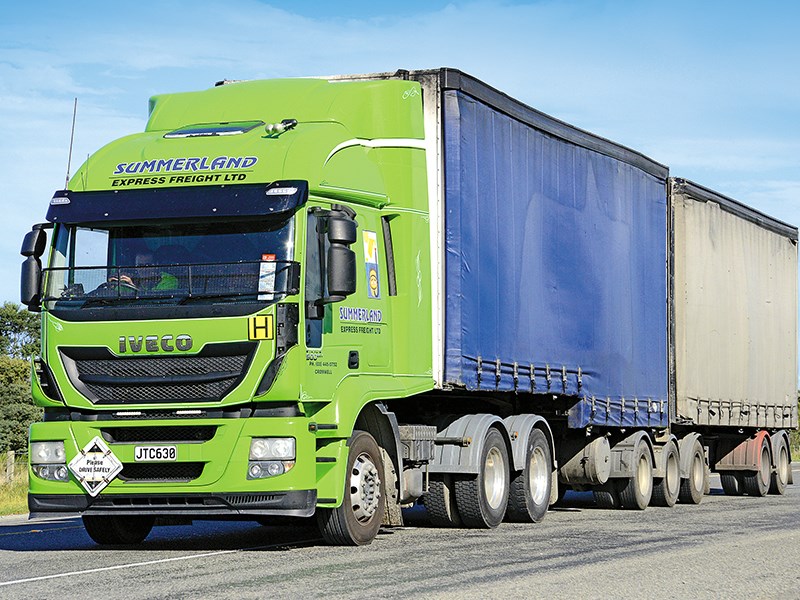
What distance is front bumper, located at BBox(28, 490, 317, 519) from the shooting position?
11.5m

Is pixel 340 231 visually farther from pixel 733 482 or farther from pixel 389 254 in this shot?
pixel 733 482

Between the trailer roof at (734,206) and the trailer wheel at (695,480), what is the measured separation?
13.0ft

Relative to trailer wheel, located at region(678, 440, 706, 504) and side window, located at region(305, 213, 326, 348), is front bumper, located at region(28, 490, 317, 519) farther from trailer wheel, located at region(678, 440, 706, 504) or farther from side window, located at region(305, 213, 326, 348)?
trailer wheel, located at region(678, 440, 706, 504)

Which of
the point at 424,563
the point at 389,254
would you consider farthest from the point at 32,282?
the point at 424,563

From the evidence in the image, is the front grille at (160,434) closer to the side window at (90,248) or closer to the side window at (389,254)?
the side window at (90,248)

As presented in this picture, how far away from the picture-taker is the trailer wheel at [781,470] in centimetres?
2544

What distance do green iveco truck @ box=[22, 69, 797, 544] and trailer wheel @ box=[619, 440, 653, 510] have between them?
85cm

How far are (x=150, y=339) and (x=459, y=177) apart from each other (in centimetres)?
410

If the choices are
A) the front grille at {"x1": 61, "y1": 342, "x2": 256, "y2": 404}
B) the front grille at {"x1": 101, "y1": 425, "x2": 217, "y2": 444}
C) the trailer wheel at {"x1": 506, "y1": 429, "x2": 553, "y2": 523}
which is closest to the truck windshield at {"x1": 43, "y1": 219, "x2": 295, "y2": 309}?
the front grille at {"x1": 61, "y1": 342, "x2": 256, "y2": 404}

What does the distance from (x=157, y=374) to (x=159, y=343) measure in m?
0.28

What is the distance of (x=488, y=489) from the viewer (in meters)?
15.3

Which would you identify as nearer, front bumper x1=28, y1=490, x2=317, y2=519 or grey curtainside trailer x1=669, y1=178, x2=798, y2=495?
front bumper x1=28, y1=490, x2=317, y2=519

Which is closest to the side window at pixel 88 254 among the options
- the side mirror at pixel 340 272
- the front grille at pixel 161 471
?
the front grille at pixel 161 471

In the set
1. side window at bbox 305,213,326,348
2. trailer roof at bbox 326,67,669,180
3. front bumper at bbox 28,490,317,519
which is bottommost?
front bumper at bbox 28,490,317,519
